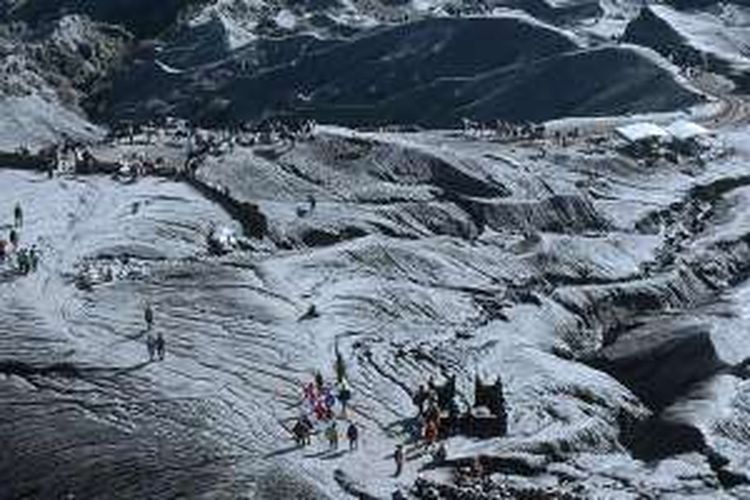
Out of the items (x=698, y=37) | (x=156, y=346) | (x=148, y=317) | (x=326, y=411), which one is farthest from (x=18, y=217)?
(x=698, y=37)

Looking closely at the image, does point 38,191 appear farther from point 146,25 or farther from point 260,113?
point 146,25

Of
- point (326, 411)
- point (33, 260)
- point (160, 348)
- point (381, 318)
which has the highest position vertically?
point (33, 260)

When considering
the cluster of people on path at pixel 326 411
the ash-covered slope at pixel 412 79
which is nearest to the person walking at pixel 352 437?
the cluster of people on path at pixel 326 411

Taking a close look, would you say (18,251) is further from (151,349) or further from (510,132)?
(510,132)

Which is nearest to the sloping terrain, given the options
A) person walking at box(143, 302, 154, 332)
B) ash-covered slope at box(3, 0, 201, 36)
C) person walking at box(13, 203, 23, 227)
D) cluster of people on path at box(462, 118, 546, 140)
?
person walking at box(143, 302, 154, 332)

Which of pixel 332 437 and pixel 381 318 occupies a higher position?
pixel 332 437

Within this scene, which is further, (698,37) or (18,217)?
(698,37)

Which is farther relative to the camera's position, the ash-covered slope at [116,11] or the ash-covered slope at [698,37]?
the ash-covered slope at [116,11]

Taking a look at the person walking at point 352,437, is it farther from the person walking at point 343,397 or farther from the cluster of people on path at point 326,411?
the person walking at point 343,397
